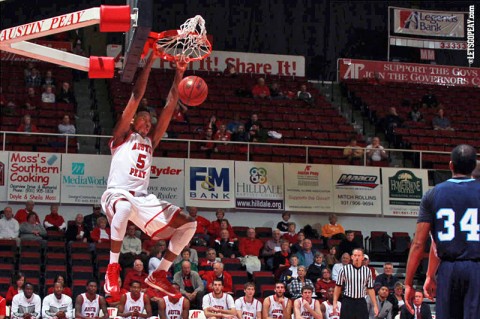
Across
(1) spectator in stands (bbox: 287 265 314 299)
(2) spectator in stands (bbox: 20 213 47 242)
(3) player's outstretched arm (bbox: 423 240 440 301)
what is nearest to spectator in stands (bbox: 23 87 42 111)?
(2) spectator in stands (bbox: 20 213 47 242)

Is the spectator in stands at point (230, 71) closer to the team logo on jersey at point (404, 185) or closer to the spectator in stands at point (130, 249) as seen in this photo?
the team logo on jersey at point (404, 185)

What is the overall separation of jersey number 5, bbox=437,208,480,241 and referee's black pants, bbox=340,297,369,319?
8.27m

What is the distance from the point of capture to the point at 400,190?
2120 cm

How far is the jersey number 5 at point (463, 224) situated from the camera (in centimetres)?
575

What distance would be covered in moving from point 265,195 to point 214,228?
7.78 ft

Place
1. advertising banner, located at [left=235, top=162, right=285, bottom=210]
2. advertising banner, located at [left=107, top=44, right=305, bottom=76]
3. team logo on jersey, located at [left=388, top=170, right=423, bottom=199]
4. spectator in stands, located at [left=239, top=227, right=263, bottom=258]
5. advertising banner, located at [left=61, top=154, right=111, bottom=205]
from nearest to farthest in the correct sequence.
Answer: spectator in stands, located at [left=239, top=227, right=263, bottom=258] → advertising banner, located at [left=61, top=154, right=111, bottom=205] → advertising banner, located at [left=235, top=162, right=285, bottom=210] → team logo on jersey, located at [left=388, top=170, right=423, bottom=199] → advertising banner, located at [left=107, top=44, right=305, bottom=76]

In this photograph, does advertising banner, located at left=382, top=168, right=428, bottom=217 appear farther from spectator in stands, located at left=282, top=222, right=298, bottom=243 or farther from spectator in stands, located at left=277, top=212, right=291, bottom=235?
spectator in stands, located at left=282, top=222, right=298, bottom=243

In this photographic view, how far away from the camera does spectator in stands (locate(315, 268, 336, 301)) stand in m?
16.6

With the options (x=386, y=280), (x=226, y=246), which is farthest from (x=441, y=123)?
(x=226, y=246)

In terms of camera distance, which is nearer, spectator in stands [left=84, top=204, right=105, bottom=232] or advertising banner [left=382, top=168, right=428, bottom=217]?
spectator in stands [left=84, top=204, right=105, bottom=232]

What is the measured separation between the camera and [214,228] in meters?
18.7

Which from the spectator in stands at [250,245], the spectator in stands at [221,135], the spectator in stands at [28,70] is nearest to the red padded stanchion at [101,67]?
the spectator in stands at [250,245]

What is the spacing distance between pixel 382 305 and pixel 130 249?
4.96 m

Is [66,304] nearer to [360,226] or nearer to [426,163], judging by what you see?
[360,226]
